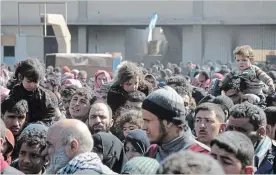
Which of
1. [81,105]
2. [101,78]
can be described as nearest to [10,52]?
[101,78]

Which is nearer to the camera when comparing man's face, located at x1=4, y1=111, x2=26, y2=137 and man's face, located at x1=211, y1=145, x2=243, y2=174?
man's face, located at x1=211, y1=145, x2=243, y2=174

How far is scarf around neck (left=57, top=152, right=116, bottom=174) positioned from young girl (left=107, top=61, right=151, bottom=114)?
3582 millimetres

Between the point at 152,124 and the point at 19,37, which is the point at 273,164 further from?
the point at 19,37

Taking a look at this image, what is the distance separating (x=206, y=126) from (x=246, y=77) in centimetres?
268

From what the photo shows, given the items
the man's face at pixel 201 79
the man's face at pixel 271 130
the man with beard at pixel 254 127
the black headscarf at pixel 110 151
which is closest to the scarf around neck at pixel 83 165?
the black headscarf at pixel 110 151

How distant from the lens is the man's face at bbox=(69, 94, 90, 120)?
716 centimetres

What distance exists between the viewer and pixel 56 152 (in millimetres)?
4332

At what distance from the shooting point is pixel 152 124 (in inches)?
186

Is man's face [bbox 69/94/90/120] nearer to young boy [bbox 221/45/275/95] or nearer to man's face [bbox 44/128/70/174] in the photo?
young boy [bbox 221/45/275/95]

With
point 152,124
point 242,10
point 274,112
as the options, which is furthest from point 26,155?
point 242,10

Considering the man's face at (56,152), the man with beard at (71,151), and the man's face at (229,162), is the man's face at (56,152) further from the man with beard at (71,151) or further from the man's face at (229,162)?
the man's face at (229,162)

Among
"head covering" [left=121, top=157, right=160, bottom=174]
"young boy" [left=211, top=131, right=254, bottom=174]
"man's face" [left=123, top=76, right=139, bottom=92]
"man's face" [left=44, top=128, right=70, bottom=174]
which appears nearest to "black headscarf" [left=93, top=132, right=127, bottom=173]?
"man's face" [left=44, top=128, right=70, bottom=174]

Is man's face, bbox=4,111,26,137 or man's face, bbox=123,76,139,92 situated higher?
man's face, bbox=123,76,139,92

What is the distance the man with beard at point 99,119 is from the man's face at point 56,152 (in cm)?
175
